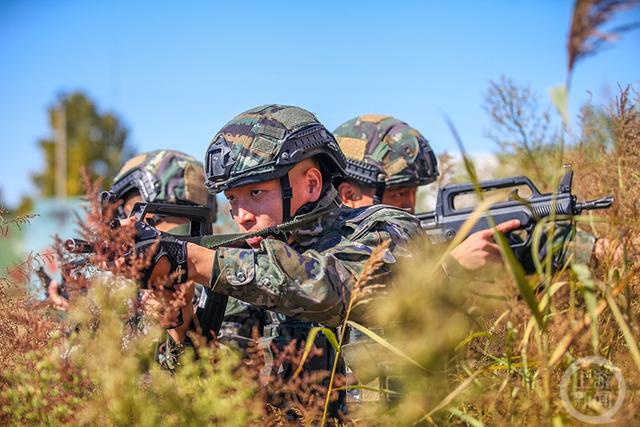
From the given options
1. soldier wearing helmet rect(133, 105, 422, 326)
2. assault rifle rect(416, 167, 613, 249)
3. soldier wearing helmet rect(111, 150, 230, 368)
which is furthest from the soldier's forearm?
soldier wearing helmet rect(111, 150, 230, 368)

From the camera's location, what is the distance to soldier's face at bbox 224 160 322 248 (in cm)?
326

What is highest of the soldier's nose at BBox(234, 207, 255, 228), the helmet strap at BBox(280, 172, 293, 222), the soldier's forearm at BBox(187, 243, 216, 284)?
the helmet strap at BBox(280, 172, 293, 222)

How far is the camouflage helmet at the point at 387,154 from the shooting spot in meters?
4.85

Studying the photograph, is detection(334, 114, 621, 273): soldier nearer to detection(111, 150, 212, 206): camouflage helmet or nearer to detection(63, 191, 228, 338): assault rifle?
detection(111, 150, 212, 206): camouflage helmet

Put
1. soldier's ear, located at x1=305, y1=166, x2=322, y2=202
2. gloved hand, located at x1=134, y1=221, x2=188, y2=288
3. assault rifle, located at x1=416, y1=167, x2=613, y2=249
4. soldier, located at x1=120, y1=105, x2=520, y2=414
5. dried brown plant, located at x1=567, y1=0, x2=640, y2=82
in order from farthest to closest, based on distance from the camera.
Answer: assault rifle, located at x1=416, y1=167, x2=613, y2=249
soldier's ear, located at x1=305, y1=166, x2=322, y2=202
soldier, located at x1=120, y1=105, x2=520, y2=414
gloved hand, located at x1=134, y1=221, x2=188, y2=288
dried brown plant, located at x1=567, y1=0, x2=640, y2=82

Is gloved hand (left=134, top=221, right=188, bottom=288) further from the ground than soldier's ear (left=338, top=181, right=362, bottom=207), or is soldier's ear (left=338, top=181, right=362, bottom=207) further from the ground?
soldier's ear (left=338, top=181, right=362, bottom=207)

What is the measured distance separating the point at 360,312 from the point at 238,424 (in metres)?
0.95

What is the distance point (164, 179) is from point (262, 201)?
6.70 ft

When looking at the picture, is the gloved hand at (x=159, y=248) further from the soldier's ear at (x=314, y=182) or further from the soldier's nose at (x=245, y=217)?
the soldier's ear at (x=314, y=182)

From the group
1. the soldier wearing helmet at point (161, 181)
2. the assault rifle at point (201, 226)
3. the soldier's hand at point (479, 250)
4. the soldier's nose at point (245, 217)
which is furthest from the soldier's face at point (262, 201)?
the soldier wearing helmet at point (161, 181)

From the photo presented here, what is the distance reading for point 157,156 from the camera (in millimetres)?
5266

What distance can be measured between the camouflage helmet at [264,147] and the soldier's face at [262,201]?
3 cm

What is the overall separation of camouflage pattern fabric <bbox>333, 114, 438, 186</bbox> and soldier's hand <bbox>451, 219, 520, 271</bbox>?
0.93 meters

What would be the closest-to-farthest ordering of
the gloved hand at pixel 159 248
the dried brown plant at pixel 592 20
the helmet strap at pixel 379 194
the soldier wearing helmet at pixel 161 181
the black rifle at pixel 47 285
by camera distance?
the dried brown plant at pixel 592 20 → the gloved hand at pixel 159 248 → the black rifle at pixel 47 285 → the helmet strap at pixel 379 194 → the soldier wearing helmet at pixel 161 181
